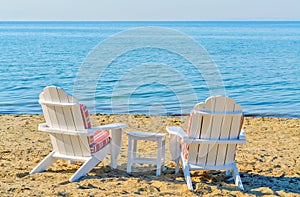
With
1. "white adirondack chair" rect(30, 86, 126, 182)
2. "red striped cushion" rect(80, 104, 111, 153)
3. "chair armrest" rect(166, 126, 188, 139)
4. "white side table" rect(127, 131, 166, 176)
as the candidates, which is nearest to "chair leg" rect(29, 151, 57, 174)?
"white adirondack chair" rect(30, 86, 126, 182)

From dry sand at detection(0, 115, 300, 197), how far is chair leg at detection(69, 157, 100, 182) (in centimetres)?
7

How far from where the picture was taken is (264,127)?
8.31 metres

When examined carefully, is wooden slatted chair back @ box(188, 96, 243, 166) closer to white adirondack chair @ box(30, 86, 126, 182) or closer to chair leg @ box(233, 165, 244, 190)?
chair leg @ box(233, 165, 244, 190)

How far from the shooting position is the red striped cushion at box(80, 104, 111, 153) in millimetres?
4762

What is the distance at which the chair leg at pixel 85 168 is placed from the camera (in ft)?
15.9

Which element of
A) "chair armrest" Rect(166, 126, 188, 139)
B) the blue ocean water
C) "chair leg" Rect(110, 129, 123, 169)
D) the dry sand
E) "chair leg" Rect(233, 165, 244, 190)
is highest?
"chair armrest" Rect(166, 126, 188, 139)

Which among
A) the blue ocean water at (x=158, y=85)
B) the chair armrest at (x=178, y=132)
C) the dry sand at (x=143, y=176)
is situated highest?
the chair armrest at (x=178, y=132)

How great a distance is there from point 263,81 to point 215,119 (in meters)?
13.0

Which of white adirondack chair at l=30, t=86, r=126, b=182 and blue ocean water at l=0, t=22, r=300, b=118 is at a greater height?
white adirondack chair at l=30, t=86, r=126, b=182

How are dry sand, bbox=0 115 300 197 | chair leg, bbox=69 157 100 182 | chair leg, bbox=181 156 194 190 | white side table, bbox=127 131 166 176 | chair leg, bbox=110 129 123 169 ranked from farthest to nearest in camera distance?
chair leg, bbox=110 129 123 169 < white side table, bbox=127 131 166 176 < chair leg, bbox=69 157 100 182 < chair leg, bbox=181 156 194 190 < dry sand, bbox=0 115 300 197

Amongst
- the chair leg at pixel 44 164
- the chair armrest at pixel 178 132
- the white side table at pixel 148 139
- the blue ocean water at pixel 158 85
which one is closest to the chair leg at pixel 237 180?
the chair armrest at pixel 178 132

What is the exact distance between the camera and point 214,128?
4.66 metres

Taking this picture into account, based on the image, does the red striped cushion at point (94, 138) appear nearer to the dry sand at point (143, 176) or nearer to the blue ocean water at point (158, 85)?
the dry sand at point (143, 176)

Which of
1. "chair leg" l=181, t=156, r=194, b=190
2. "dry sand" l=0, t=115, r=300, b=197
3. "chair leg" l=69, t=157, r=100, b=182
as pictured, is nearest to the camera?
"dry sand" l=0, t=115, r=300, b=197
